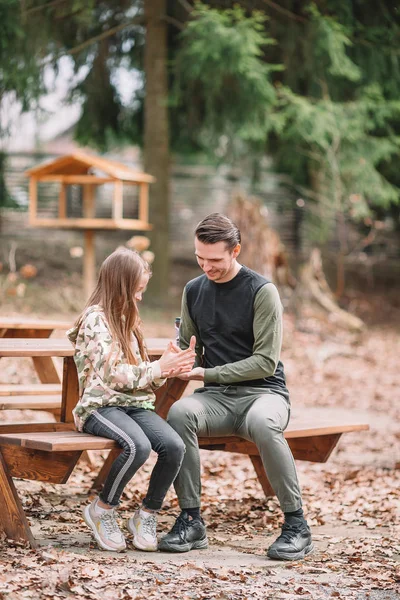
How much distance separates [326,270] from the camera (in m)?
19.9

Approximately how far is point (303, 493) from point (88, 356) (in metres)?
2.38

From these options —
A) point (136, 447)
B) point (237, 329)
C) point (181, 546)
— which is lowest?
point (181, 546)

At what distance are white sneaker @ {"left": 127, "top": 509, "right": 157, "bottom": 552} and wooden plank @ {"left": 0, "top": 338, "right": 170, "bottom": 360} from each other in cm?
90

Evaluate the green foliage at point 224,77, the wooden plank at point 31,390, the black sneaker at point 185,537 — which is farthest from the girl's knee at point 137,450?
the green foliage at point 224,77

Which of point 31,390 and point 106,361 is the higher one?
point 106,361

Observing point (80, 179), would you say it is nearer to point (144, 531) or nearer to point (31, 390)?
point (31, 390)

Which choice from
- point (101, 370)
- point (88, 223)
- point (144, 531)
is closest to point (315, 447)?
point (144, 531)

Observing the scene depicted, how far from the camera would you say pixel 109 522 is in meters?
4.39

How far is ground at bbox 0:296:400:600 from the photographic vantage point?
3791 millimetres

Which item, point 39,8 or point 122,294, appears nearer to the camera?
point 122,294

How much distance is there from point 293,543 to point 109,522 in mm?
897

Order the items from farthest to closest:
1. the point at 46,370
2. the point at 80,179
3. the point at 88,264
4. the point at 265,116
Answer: the point at 265,116, the point at 88,264, the point at 80,179, the point at 46,370

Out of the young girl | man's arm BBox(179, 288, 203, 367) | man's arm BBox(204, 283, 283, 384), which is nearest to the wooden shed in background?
man's arm BBox(179, 288, 203, 367)

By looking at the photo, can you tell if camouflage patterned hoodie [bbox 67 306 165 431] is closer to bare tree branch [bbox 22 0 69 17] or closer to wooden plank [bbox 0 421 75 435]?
wooden plank [bbox 0 421 75 435]
